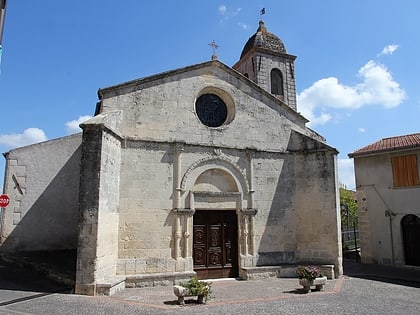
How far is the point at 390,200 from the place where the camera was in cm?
1619

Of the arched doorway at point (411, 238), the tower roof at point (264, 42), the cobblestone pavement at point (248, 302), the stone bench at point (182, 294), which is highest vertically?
the tower roof at point (264, 42)

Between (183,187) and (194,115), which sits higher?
(194,115)

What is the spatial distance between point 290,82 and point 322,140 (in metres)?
6.38

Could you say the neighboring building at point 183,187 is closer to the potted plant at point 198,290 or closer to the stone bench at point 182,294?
the stone bench at point 182,294

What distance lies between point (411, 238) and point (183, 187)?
37.2 ft

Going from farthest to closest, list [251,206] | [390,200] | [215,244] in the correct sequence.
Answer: [390,200], [251,206], [215,244]

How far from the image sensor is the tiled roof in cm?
1582

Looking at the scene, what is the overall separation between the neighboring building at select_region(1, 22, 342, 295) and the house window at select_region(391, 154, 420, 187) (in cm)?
488

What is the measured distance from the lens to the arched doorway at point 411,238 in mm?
15234

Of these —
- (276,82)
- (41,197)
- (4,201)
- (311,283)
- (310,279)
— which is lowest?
(311,283)

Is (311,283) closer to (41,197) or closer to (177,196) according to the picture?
(177,196)

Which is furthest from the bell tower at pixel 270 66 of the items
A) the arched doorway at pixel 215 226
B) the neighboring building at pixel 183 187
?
the arched doorway at pixel 215 226

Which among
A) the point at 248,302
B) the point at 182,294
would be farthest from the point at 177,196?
the point at 248,302

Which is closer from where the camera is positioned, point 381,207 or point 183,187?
point 183,187
